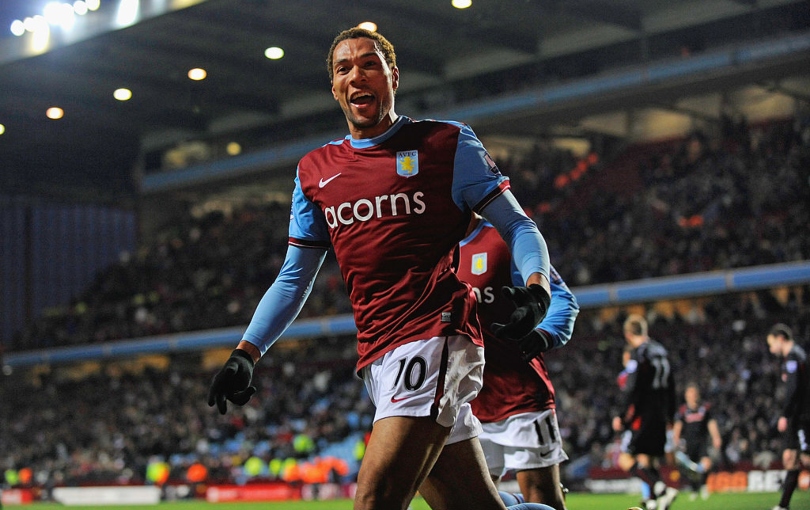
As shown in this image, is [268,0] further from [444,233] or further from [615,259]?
[444,233]

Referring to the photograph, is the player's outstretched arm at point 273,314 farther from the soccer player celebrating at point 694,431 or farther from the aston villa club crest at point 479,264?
the soccer player celebrating at point 694,431

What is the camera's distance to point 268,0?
23.8 m

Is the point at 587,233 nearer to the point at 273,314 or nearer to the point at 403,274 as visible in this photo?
the point at 273,314

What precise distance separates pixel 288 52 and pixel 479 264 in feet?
74.6

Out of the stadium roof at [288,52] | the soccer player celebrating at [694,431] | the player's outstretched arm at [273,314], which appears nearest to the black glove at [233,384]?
the player's outstretched arm at [273,314]

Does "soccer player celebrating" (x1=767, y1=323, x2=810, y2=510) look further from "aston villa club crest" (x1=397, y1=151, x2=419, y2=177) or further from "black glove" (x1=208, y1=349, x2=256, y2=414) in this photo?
"black glove" (x1=208, y1=349, x2=256, y2=414)

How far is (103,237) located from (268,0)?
19065 mm

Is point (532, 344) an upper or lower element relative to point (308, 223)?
lower

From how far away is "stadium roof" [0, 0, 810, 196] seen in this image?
79.9 feet

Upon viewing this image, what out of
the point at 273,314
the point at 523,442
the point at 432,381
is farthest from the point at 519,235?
the point at 523,442

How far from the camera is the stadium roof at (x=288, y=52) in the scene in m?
24.3

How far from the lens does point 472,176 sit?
12.2 feet

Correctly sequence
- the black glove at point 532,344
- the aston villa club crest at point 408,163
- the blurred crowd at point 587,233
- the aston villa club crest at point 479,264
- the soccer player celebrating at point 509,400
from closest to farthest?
the black glove at point 532,344 < the aston villa club crest at point 408,163 < the soccer player celebrating at point 509,400 < the aston villa club crest at point 479,264 < the blurred crowd at point 587,233

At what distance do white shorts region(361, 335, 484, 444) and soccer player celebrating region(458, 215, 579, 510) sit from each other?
6.84 ft
